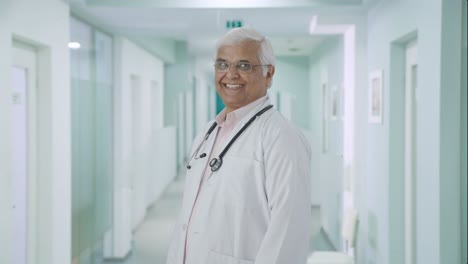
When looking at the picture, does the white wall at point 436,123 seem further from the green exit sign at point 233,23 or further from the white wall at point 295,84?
the white wall at point 295,84

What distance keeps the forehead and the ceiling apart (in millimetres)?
2522

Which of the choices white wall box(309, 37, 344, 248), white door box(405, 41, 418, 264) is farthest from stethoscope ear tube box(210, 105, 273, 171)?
white wall box(309, 37, 344, 248)

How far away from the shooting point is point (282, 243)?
5.77ft

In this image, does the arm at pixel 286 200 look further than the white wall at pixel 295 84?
No

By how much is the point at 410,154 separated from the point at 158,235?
14.5ft

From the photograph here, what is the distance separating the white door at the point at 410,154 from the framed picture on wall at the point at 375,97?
0.30 meters

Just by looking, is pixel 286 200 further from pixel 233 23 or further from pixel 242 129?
pixel 233 23

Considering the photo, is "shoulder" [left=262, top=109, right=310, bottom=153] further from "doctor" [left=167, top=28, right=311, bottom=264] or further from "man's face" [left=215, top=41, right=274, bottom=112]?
"man's face" [left=215, top=41, right=274, bottom=112]

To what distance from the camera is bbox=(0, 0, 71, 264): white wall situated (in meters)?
3.66

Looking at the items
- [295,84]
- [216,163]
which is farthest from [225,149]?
[295,84]

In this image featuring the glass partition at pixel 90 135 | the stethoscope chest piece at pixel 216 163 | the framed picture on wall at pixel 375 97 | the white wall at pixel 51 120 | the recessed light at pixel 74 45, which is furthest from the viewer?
the glass partition at pixel 90 135

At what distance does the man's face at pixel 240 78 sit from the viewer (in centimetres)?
195

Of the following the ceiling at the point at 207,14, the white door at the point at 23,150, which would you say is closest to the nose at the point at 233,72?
the white door at the point at 23,150

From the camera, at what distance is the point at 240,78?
196 cm
